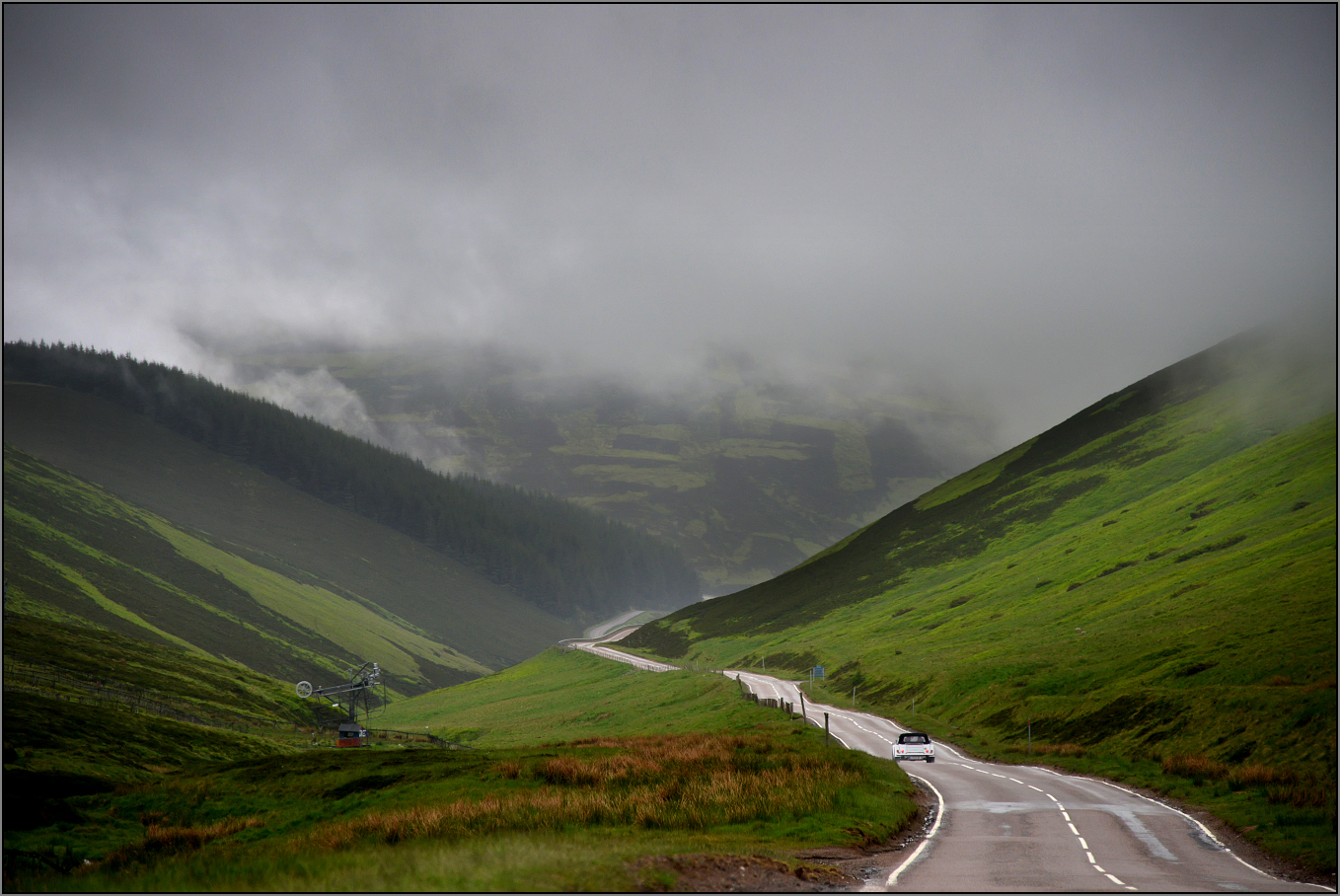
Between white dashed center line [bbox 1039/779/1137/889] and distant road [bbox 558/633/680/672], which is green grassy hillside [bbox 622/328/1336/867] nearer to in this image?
white dashed center line [bbox 1039/779/1137/889]

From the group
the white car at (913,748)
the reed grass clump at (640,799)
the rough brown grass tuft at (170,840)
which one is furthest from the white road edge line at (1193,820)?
the rough brown grass tuft at (170,840)

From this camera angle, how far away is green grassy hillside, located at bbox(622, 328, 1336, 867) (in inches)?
1781

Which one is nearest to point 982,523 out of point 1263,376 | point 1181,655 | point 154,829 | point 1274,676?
point 1263,376

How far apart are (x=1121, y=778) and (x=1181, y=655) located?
2125 centimetres

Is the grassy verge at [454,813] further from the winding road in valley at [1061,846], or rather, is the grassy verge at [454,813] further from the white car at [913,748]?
the white car at [913,748]

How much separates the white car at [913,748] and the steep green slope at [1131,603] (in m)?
10.3

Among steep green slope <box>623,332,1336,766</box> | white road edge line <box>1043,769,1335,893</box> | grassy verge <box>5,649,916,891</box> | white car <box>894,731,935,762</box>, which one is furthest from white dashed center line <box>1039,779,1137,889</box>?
white car <box>894,731,935,762</box>

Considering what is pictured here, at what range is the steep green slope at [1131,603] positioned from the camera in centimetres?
4753

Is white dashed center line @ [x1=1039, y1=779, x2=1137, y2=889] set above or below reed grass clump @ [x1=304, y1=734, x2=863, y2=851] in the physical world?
above

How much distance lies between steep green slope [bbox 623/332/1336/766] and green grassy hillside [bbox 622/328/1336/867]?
0.27 m

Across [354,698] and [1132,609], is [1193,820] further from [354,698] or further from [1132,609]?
[354,698]

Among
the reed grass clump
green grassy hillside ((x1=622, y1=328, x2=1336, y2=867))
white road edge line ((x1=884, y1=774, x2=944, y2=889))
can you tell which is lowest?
the reed grass clump

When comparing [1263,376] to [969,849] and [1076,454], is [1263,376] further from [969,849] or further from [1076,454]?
[969,849]

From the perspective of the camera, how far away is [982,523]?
183 metres
